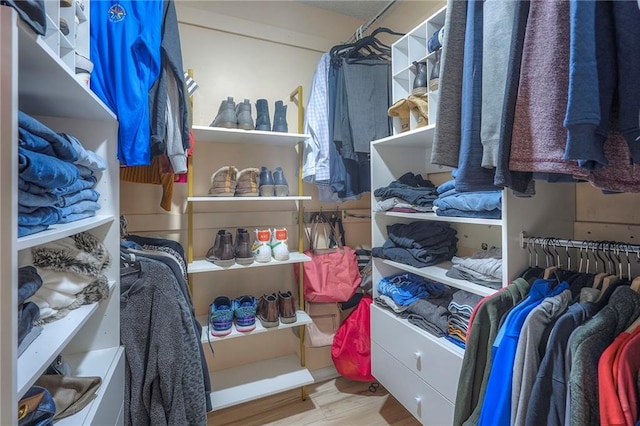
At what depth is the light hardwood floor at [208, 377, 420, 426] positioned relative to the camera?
5.25 ft

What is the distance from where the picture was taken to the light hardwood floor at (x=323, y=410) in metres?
1.60

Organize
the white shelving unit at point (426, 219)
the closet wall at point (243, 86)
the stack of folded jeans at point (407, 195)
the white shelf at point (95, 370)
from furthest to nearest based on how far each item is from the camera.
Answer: the closet wall at point (243, 86), the stack of folded jeans at point (407, 195), the white shelving unit at point (426, 219), the white shelf at point (95, 370)

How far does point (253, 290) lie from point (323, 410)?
796 mm

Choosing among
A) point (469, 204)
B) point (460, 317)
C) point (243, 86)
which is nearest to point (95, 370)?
point (460, 317)

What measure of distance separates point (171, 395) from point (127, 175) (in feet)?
3.13

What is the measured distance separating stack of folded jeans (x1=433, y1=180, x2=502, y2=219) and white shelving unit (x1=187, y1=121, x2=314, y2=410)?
729mm

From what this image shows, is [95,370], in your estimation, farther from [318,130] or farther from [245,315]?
[318,130]

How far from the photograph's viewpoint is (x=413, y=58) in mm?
1397

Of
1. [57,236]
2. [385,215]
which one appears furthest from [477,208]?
[57,236]

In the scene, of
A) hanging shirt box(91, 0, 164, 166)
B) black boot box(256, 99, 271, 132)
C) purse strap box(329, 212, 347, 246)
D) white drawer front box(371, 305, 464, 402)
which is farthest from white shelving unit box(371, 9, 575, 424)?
hanging shirt box(91, 0, 164, 166)

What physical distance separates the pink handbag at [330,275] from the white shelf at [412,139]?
72 cm

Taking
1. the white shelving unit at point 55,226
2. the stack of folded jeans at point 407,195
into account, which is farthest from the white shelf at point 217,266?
the stack of folded jeans at point 407,195

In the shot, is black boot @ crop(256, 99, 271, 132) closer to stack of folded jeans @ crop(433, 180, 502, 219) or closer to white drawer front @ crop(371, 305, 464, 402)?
stack of folded jeans @ crop(433, 180, 502, 219)

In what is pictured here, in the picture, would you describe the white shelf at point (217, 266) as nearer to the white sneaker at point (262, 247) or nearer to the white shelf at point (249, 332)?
the white sneaker at point (262, 247)
